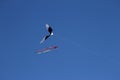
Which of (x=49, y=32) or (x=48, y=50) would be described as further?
(x=48, y=50)

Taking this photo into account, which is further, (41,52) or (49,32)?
(41,52)

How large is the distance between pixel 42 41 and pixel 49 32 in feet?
3.31

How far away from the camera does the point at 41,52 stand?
20.6 meters

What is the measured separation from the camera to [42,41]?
1969 cm

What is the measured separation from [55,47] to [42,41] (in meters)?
0.93

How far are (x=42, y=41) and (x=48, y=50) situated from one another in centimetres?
80

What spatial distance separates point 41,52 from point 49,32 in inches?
83.6

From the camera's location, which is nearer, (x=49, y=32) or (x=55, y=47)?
(x=49, y=32)

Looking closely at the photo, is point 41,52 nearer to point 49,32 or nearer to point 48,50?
point 48,50

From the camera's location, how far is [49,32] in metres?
18.9

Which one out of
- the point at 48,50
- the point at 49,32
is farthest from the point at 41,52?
the point at 49,32

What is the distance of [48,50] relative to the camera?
20203 mm

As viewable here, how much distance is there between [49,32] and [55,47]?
154 centimetres
